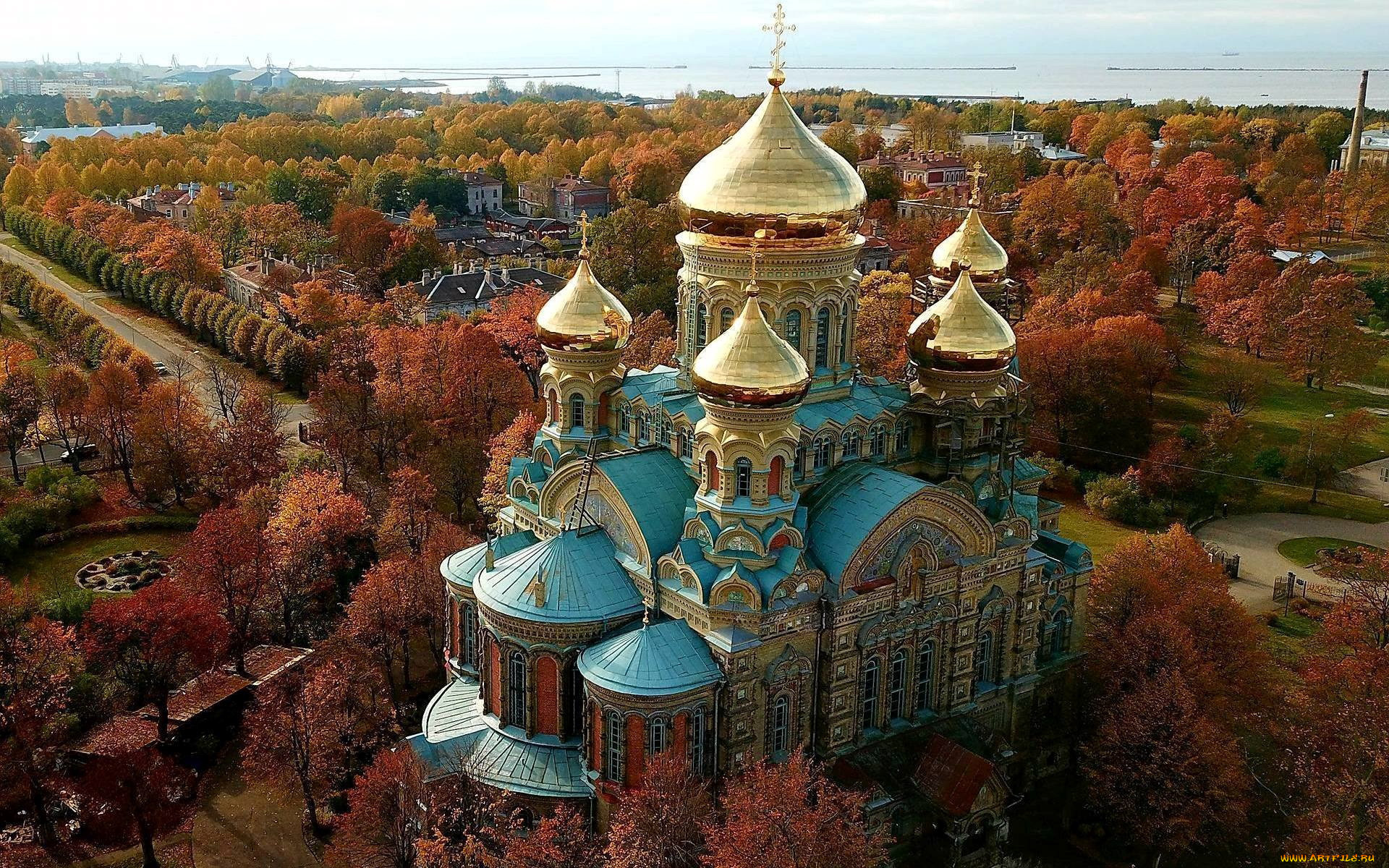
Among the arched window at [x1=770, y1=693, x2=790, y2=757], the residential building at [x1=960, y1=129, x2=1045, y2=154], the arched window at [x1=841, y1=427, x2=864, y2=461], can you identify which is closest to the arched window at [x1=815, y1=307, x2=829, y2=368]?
the arched window at [x1=841, y1=427, x2=864, y2=461]

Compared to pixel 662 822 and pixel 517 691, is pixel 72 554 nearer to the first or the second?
pixel 517 691

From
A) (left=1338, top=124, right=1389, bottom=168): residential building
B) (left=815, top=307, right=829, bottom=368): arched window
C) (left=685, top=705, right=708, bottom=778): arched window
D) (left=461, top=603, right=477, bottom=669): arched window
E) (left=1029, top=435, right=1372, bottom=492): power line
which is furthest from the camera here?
(left=1338, top=124, right=1389, bottom=168): residential building

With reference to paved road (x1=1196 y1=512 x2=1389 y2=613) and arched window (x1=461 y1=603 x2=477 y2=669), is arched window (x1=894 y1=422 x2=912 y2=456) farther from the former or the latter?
paved road (x1=1196 y1=512 x2=1389 y2=613)

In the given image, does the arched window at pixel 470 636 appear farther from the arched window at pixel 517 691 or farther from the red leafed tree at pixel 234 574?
the red leafed tree at pixel 234 574

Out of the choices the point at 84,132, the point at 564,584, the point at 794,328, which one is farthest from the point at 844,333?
the point at 84,132

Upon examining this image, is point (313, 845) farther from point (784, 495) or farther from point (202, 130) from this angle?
point (202, 130)
